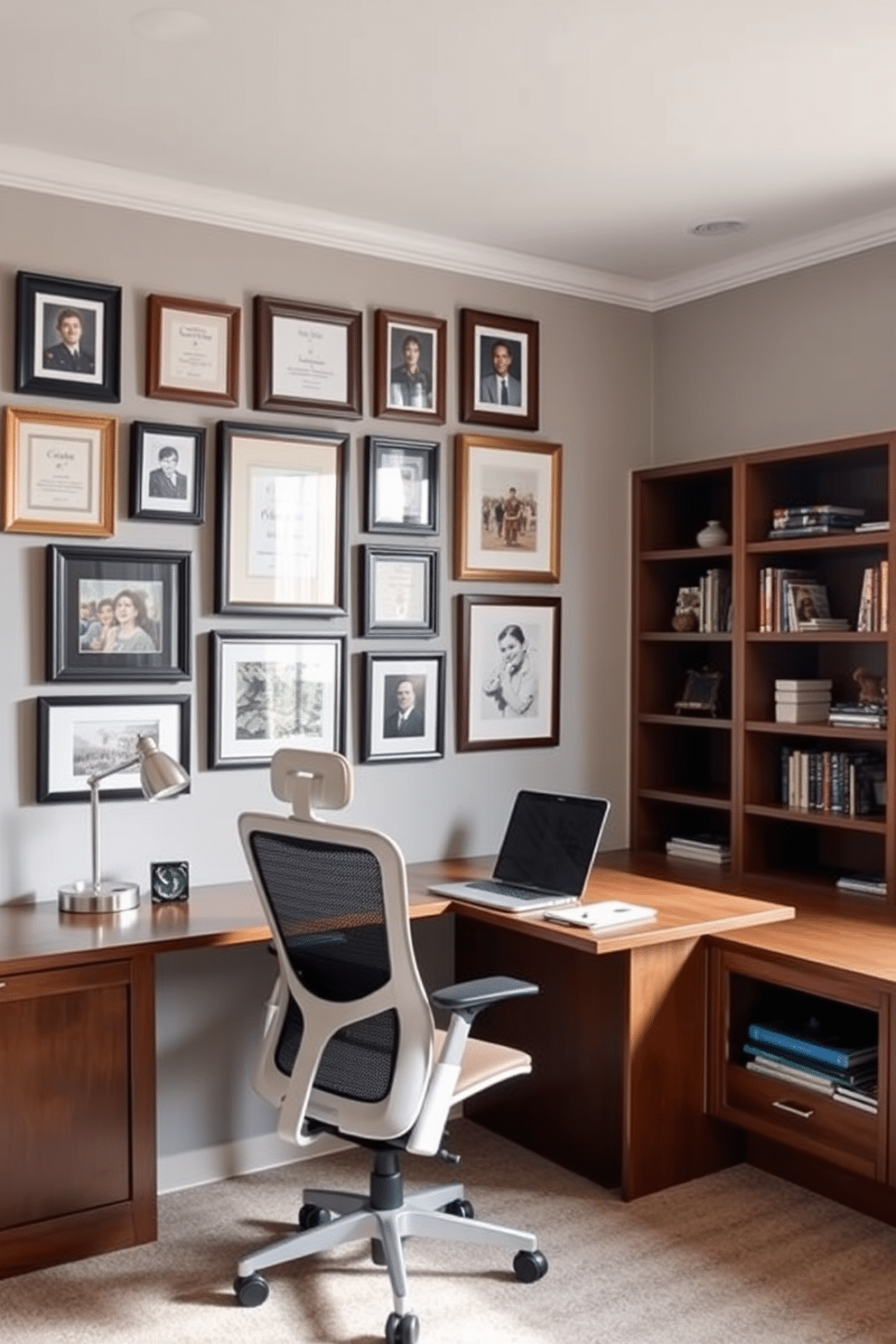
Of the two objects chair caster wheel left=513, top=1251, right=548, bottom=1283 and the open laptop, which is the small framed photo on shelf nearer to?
the open laptop

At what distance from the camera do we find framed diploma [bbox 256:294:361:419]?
12.0ft

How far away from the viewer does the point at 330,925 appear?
107 inches

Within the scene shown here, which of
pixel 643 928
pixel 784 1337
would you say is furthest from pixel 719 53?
pixel 784 1337

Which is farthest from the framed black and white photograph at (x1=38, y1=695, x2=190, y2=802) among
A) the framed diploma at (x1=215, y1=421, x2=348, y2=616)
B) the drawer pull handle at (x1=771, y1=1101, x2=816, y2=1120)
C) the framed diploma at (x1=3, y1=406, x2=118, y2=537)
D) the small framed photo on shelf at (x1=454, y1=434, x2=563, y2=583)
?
the drawer pull handle at (x1=771, y1=1101, x2=816, y2=1120)

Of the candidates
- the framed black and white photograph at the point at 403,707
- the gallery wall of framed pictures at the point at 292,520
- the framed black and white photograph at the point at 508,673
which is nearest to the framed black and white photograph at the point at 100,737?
the gallery wall of framed pictures at the point at 292,520

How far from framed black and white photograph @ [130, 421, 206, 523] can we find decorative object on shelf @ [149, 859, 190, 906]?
2.97 ft

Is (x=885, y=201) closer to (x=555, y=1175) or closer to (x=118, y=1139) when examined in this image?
(x=555, y=1175)

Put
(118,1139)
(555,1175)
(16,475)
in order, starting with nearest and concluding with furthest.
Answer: (118,1139), (16,475), (555,1175)

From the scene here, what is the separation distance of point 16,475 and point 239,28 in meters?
1.23

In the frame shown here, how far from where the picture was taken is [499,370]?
4117 millimetres

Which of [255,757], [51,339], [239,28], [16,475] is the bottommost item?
[255,757]

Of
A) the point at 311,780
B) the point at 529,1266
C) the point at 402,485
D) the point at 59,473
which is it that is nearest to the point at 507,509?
the point at 402,485

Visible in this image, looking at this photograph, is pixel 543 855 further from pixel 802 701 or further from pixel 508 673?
pixel 802 701

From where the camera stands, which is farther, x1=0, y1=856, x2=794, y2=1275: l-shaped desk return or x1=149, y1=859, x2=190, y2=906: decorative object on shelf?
x1=149, y1=859, x2=190, y2=906: decorative object on shelf
